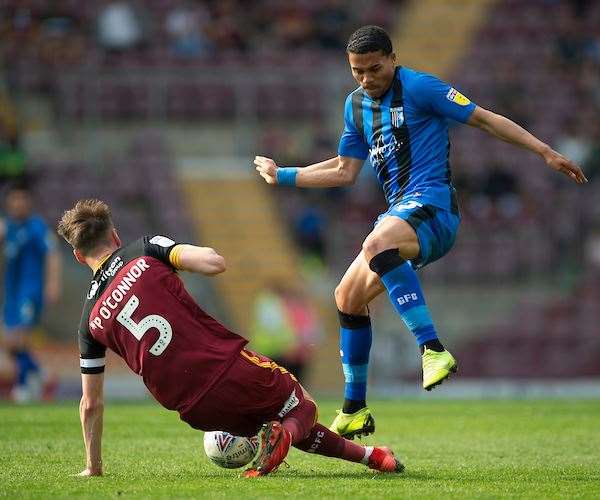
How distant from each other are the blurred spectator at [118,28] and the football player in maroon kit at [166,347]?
16769mm

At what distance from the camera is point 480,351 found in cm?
1953

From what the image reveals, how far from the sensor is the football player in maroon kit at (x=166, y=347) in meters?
6.42

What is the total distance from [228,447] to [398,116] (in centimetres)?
233

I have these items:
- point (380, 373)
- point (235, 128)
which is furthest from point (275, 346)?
point (235, 128)

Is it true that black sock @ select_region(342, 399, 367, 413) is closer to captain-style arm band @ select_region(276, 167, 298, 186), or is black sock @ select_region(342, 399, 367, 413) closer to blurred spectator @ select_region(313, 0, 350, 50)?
captain-style arm band @ select_region(276, 167, 298, 186)

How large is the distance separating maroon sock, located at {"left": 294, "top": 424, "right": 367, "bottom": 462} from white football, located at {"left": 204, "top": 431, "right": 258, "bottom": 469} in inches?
12.8

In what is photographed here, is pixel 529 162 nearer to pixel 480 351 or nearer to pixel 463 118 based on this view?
pixel 480 351

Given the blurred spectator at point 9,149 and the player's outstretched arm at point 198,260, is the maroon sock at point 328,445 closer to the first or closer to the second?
the player's outstretched arm at point 198,260

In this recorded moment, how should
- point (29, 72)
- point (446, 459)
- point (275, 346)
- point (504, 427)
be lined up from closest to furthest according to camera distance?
point (446, 459) < point (504, 427) < point (275, 346) < point (29, 72)

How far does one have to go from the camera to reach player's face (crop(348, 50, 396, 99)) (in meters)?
7.59

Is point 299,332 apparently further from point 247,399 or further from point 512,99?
point 247,399

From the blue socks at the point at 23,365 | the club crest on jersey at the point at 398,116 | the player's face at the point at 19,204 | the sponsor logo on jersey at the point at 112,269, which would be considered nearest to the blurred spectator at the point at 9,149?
the player's face at the point at 19,204

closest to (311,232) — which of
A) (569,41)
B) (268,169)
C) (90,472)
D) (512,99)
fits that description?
(512,99)

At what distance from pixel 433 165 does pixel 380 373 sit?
11.4 metres
